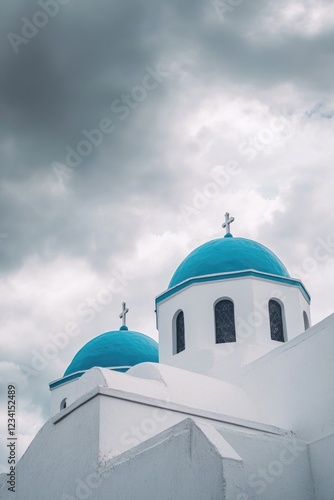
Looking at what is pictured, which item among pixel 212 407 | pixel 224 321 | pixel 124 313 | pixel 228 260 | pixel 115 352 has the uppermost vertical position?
pixel 124 313

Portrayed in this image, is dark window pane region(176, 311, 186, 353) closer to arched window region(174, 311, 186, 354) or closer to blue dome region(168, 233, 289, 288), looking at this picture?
arched window region(174, 311, 186, 354)

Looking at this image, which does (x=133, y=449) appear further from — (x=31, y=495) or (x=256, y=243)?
(x=256, y=243)

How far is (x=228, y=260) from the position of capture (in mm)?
13000

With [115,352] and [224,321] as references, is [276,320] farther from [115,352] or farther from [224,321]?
[115,352]

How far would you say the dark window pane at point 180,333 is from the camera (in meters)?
12.8

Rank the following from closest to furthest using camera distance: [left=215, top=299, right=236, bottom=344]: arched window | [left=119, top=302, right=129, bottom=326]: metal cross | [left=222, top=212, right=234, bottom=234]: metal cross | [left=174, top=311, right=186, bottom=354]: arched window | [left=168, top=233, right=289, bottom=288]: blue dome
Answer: [left=215, top=299, right=236, bottom=344]: arched window, [left=174, top=311, right=186, bottom=354]: arched window, [left=168, top=233, right=289, bottom=288]: blue dome, [left=222, top=212, right=234, bottom=234]: metal cross, [left=119, top=302, right=129, bottom=326]: metal cross

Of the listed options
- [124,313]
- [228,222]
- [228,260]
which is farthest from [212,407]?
[124,313]

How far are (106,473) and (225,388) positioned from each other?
3.15 meters

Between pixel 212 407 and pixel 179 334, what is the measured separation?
10.3 ft

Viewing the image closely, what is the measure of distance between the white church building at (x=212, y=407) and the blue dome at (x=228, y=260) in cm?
3

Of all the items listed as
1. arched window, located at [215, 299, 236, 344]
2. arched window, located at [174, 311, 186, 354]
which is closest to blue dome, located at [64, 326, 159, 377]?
arched window, located at [174, 311, 186, 354]

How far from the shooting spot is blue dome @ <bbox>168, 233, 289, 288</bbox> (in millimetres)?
12922

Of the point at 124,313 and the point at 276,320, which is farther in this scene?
the point at 124,313

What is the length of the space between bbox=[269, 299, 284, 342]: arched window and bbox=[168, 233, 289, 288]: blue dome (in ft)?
2.27
